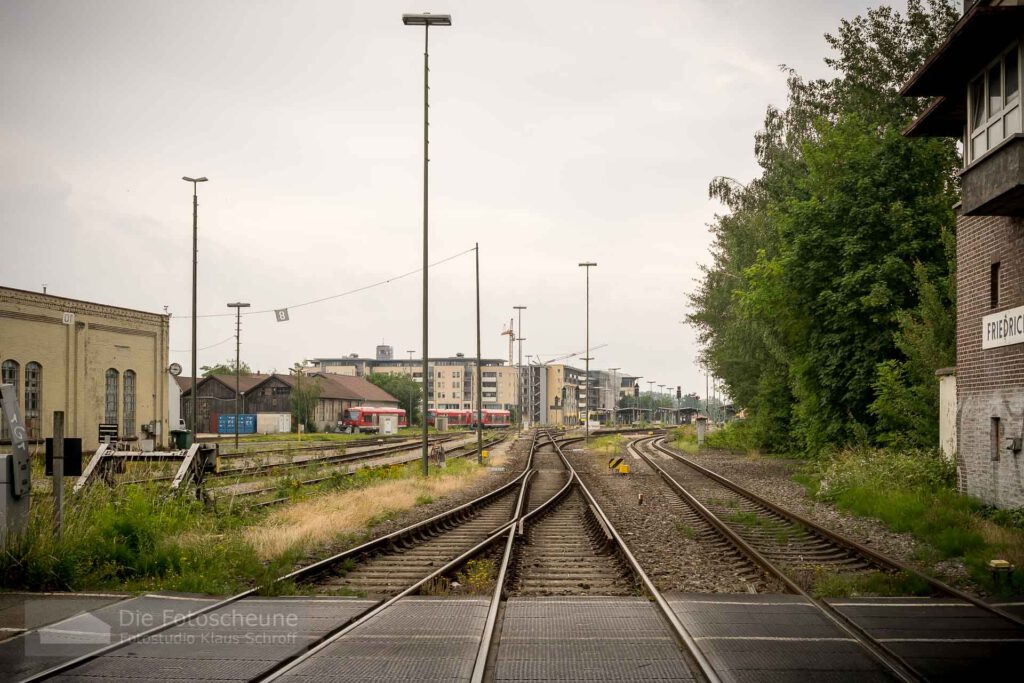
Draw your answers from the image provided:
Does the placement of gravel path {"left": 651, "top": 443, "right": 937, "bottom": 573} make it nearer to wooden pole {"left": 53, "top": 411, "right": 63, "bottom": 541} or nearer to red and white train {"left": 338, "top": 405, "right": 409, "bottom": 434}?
wooden pole {"left": 53, "top": 411, "right": 63, "bottom": 541}

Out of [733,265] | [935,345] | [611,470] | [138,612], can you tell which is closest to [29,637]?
[138,612]

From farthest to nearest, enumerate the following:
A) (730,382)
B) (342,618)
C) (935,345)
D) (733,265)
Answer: (730,382)
(733,265)
(935,345)
(342,618)

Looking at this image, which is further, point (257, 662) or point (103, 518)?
point (103, 518)

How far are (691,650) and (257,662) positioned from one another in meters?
3.57

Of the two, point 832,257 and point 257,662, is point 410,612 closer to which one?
point 257,662

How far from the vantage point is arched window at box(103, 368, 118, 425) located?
41.4m

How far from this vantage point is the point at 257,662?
22.2ft

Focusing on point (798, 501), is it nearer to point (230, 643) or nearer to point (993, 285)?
point (993, 285)

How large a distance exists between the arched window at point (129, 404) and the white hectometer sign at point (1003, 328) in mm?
39663

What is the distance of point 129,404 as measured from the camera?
4328cm

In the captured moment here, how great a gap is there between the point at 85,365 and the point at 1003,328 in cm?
3857

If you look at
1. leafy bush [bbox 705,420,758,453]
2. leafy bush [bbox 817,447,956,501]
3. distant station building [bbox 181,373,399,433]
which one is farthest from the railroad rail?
distant station building [bbox 181,373,399,433]

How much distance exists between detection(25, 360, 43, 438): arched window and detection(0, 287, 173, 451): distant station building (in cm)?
4

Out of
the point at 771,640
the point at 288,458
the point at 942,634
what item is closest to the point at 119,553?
the point at 771,640
